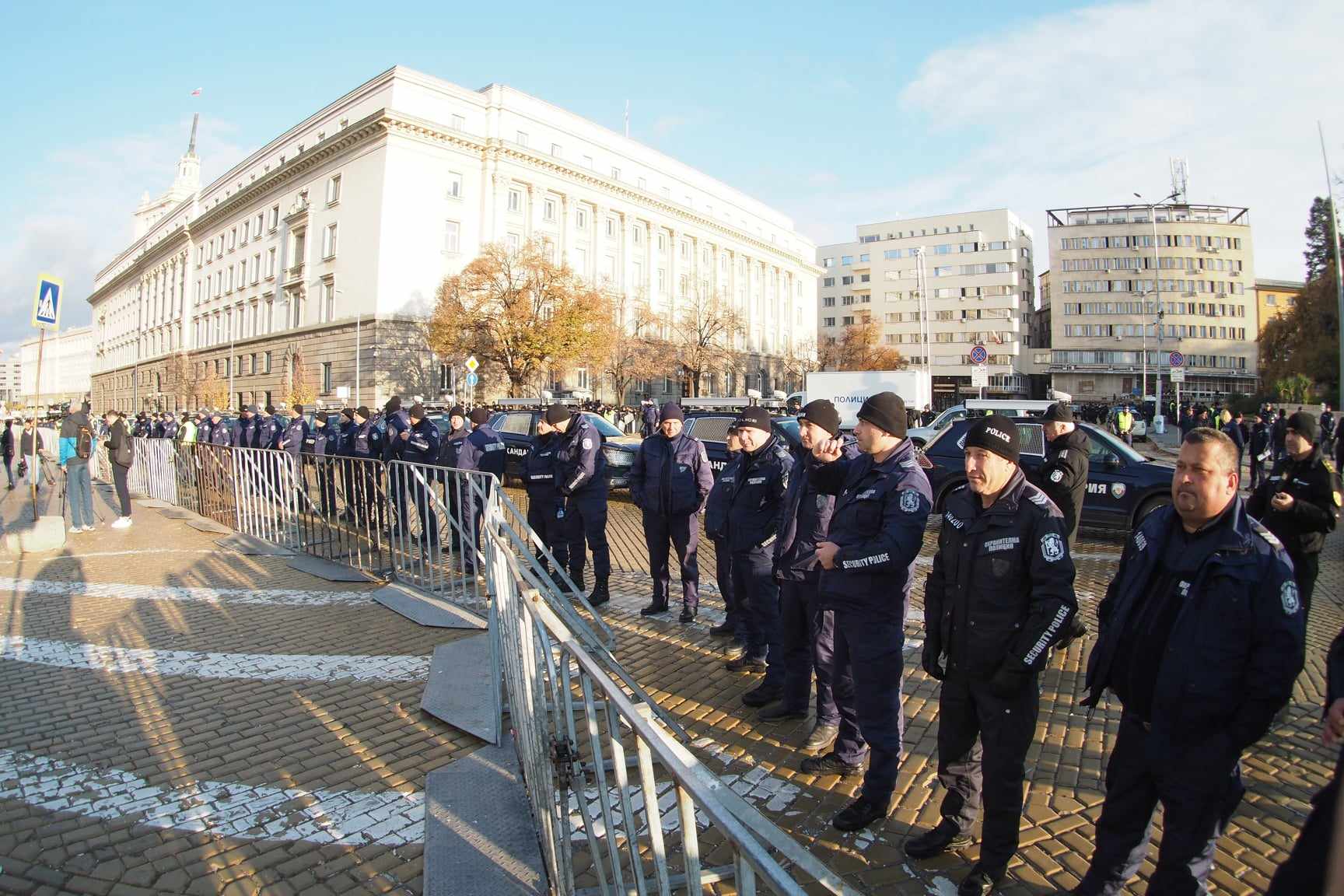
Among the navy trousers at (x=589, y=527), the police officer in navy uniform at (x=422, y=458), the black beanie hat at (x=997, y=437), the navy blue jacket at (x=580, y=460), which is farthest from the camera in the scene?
the navy trousers at (x=589, y=527)

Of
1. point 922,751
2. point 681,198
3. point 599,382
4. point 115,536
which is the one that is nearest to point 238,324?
point 599,382

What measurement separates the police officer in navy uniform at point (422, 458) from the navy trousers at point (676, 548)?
2.12 meters

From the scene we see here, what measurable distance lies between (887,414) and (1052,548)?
1.10m

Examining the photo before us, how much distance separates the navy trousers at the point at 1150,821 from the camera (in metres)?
2.45

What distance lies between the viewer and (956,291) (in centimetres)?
8381

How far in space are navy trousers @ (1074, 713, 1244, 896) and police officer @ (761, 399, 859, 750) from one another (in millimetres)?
1592

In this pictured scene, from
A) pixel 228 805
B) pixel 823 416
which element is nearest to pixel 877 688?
pixel 823 416

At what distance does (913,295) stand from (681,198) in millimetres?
33655

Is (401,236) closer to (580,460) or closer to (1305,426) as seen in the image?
(580,460)

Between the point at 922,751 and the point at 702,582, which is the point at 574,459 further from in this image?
the point at 922,751

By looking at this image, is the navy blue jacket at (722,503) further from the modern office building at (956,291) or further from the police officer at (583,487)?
the modern office building at (956,291)

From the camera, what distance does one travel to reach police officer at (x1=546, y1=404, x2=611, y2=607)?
7.27 metres

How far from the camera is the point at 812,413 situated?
4.48 m

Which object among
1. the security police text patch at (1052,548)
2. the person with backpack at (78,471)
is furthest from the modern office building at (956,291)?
the security police text patch at (1052,548)
